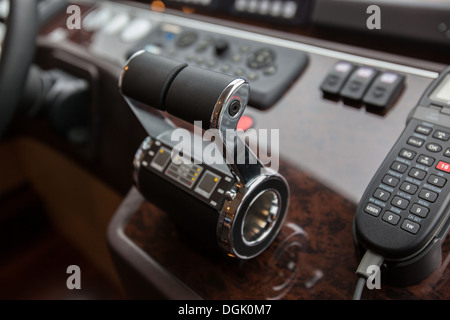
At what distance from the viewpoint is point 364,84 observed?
1.85ft

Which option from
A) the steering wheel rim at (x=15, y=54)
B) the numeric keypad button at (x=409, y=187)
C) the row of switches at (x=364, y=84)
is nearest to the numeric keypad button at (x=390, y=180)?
the numeric keypad button at (x=409, y=187)

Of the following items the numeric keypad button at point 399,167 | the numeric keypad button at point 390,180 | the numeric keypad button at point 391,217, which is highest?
the numeric keypad button at point 399,167

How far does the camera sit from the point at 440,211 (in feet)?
1.25

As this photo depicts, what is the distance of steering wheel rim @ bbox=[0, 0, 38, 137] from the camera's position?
0.61 metres

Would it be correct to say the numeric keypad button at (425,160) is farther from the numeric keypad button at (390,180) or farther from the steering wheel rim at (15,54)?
the steering wheel rim at (15,54)

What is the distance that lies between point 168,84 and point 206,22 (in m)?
0.49

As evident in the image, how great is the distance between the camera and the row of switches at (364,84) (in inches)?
21.4

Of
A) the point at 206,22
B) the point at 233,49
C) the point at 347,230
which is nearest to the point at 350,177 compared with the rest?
the point at 347,230

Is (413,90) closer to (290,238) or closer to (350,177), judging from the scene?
(350,177)

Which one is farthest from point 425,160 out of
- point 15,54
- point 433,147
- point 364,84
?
point 15,54

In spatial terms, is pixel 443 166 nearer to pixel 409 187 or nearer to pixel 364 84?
pixel 409 187

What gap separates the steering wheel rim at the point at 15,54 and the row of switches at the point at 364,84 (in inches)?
18.6

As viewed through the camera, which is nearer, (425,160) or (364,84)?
(425,160)

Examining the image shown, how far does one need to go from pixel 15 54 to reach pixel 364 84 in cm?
53
